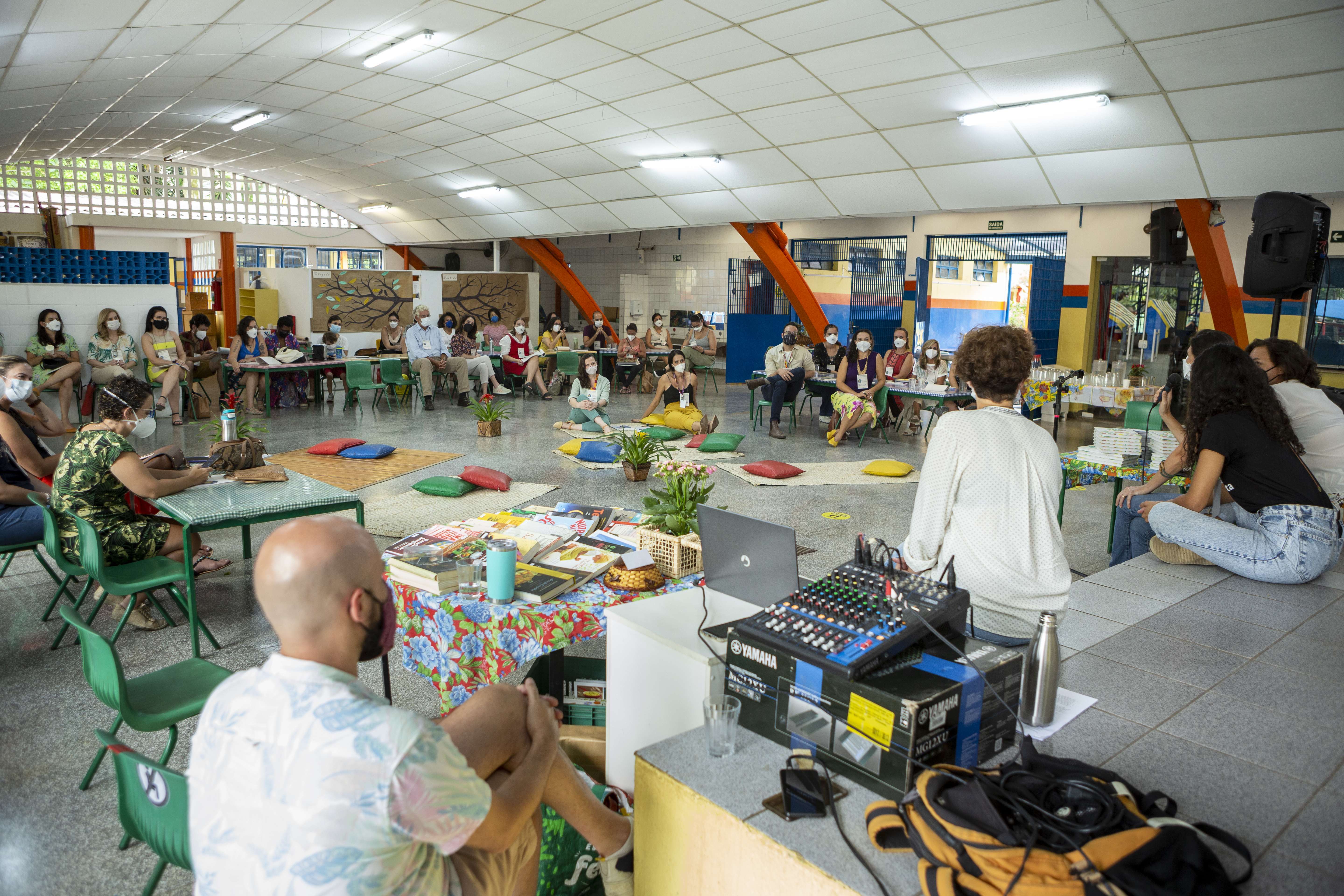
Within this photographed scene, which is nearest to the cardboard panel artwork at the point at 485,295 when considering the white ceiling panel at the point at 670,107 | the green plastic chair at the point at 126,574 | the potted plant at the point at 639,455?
the white ceiling panel at the point at 670,107

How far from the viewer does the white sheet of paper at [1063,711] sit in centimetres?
220

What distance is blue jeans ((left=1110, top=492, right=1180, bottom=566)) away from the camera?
462 cm

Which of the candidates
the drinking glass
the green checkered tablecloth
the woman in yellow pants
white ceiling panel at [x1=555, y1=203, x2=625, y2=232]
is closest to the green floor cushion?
the green checkered tablecloth

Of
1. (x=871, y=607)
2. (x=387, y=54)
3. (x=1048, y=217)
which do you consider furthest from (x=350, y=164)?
(x=871, y=607)

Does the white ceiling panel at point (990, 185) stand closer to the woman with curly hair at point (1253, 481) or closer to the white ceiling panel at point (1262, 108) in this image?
the white ceiling panel at point (1262, 108)

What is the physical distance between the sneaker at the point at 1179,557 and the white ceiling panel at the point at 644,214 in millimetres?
12692

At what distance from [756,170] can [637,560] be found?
37.9ft

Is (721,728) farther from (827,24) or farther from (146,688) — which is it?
(827,24)

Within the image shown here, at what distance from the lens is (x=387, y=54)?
10289 millimetres

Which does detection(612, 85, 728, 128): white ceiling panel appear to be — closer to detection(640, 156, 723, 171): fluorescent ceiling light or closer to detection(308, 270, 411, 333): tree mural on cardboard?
detection(640, 156, 723, 171): fluorescent ceiling light

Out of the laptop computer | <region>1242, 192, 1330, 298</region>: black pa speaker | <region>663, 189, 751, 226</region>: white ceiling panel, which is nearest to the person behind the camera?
the laptop computer

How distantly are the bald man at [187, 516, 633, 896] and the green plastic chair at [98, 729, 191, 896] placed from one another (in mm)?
311

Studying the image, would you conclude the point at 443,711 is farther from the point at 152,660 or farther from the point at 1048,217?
the point at 1048,217

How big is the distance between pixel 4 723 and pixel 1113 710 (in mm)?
4001
